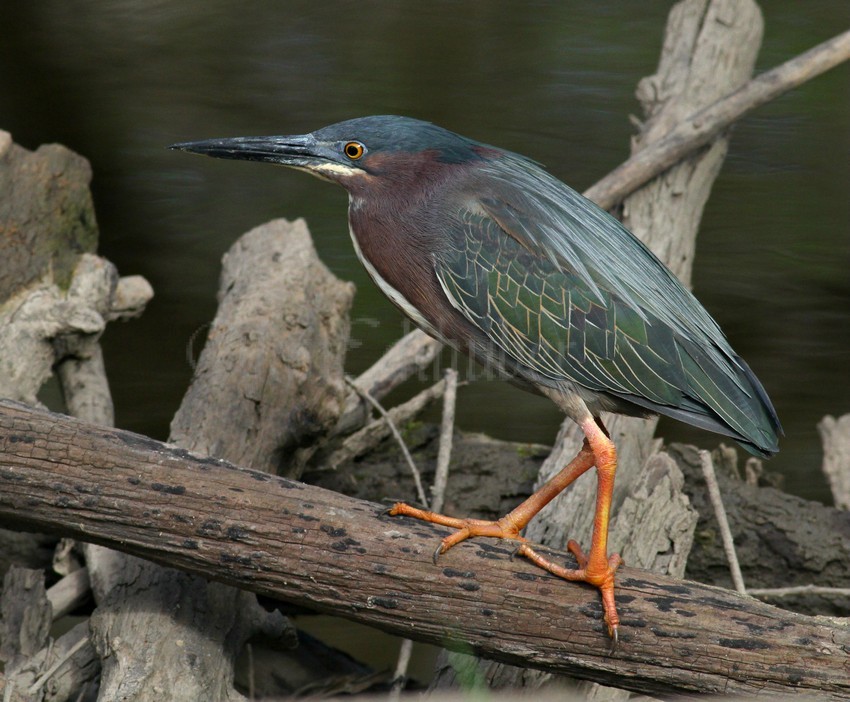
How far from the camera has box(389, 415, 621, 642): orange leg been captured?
8.41 feet

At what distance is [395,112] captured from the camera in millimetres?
5812

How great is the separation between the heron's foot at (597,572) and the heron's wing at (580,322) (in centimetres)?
44

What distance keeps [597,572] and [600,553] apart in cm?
5

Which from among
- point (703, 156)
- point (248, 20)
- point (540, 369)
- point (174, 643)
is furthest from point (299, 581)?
point (248, 20)

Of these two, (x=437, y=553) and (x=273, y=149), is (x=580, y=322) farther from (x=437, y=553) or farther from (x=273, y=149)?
(x=273, y=149)

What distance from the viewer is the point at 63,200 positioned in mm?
4008

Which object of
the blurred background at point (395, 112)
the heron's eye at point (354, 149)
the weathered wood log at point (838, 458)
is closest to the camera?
→ the heron's eye at point (354, 149)

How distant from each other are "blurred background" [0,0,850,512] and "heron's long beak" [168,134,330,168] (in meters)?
2.30

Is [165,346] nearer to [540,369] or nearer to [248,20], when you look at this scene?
[248,20]

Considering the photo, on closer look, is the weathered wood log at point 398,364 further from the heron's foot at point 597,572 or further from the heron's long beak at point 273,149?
the heron's foot at point 597,572

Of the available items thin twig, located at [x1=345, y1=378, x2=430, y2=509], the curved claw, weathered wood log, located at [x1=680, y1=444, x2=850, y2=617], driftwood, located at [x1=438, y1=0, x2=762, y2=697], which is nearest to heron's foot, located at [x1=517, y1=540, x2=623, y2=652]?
the curved claw

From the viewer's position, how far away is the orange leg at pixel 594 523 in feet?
8.41

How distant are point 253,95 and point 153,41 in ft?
2.41

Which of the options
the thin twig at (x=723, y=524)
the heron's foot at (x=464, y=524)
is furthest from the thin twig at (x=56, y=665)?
the thin twig at (x=723, y=524)
